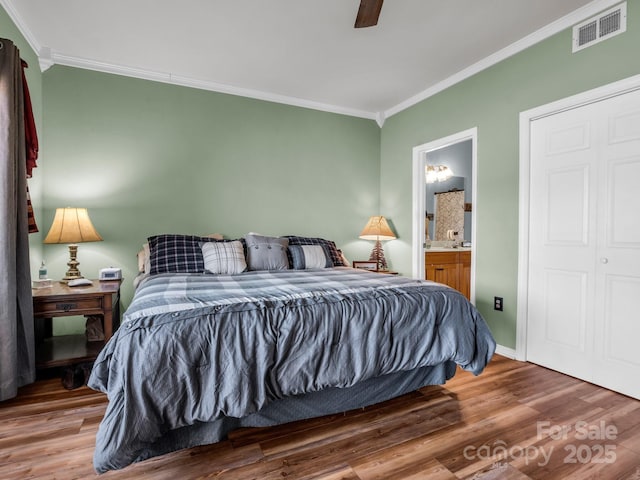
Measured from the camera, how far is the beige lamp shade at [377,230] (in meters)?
4.06

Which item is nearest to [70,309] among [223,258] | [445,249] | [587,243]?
[223,258]

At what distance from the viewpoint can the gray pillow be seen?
3043 millimetres

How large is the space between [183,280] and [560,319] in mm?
2745

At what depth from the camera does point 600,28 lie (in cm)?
233

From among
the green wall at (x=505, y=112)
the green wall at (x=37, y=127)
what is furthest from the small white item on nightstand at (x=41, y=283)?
the green wall at (x=505, y=112)

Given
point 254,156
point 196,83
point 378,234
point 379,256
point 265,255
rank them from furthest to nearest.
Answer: point 379,256
point 378,234
point 254,156
point 196,83
point 265,255

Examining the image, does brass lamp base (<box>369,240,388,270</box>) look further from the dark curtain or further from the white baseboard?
the dark curtain

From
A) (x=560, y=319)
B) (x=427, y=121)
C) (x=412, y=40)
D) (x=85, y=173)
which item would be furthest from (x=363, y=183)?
(x=85, y=173)

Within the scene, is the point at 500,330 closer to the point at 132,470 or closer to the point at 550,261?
the point at 550,261

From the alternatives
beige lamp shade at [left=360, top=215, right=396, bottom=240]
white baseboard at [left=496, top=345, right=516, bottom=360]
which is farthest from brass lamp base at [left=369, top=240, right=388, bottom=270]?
white baseboard at [left=496, top=345, right=516, bottom=360]

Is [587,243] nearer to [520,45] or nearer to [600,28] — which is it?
[600,28]

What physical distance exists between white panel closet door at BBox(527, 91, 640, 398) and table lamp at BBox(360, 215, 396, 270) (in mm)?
1599

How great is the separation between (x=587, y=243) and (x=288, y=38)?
2.69 meters

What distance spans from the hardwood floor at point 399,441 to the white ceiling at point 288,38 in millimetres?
2573
